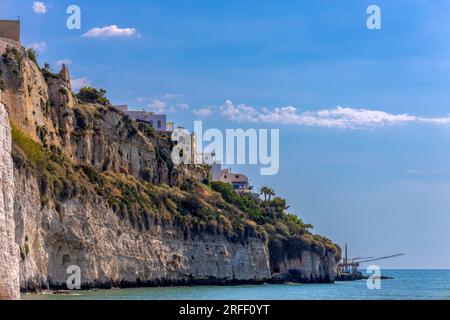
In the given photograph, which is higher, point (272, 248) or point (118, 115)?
point (118, 115)

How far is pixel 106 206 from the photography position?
68250 mm

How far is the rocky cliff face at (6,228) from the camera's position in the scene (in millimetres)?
25406

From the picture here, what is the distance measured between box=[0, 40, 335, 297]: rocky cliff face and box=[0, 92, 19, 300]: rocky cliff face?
46.8 feet

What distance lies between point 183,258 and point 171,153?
15.0 meters

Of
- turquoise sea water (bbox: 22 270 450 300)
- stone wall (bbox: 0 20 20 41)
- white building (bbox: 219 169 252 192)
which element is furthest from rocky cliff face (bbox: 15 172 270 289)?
white building (bbox: 219 169 252 192)

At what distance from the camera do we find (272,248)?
101m

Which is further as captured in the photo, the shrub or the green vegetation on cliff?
the green vegetation on cliff

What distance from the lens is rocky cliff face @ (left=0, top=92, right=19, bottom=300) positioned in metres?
25.4

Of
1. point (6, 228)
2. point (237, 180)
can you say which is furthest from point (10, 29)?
point (237, 180)

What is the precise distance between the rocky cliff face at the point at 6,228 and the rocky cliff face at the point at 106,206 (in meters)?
14.3

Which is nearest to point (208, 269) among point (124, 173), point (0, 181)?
point (124, 173)

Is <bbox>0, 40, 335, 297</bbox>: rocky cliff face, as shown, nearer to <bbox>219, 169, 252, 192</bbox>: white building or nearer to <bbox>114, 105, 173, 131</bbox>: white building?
<bbox>114, 105, 173, 131</bbox>: white building

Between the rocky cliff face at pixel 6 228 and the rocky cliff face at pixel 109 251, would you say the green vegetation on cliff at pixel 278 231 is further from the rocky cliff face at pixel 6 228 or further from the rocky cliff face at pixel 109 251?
the rocky cliff face at pixel 6 228
